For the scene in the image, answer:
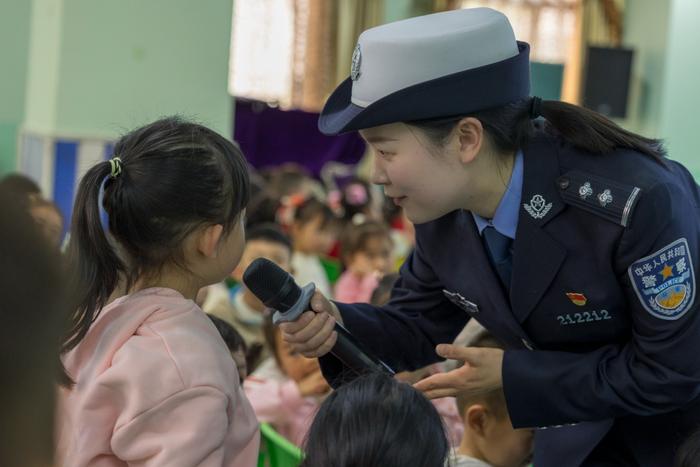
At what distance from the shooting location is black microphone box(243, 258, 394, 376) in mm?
1513

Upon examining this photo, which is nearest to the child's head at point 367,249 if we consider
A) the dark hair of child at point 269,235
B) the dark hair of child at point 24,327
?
the dark hair of child at point 269,235

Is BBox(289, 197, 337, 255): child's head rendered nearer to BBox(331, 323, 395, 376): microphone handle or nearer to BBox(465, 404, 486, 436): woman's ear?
BBox(465, 404, 486, 436): woman's ear

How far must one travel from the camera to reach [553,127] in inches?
67.0

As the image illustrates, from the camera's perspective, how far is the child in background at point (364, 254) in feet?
15.0

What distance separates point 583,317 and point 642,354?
0.10 metres

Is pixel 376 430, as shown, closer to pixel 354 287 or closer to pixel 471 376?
pixel 471 376

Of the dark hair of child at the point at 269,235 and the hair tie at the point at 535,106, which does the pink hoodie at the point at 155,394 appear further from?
the dark hair of child at the point at 269,235

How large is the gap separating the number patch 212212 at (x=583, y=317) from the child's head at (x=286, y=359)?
106cm

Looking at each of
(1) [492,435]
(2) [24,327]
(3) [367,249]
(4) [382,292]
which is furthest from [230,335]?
(3) [367,249]

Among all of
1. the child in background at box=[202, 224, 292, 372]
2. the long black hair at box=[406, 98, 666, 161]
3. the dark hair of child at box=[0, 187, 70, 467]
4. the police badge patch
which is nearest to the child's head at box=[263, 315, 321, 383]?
the child in background at box=[202, 224, 292, 372]

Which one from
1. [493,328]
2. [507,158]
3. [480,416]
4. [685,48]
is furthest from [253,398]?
[685,48]

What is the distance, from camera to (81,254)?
152cm

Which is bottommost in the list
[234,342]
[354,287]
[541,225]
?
[354,287]

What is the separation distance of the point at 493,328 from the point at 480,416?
0.33 meters
